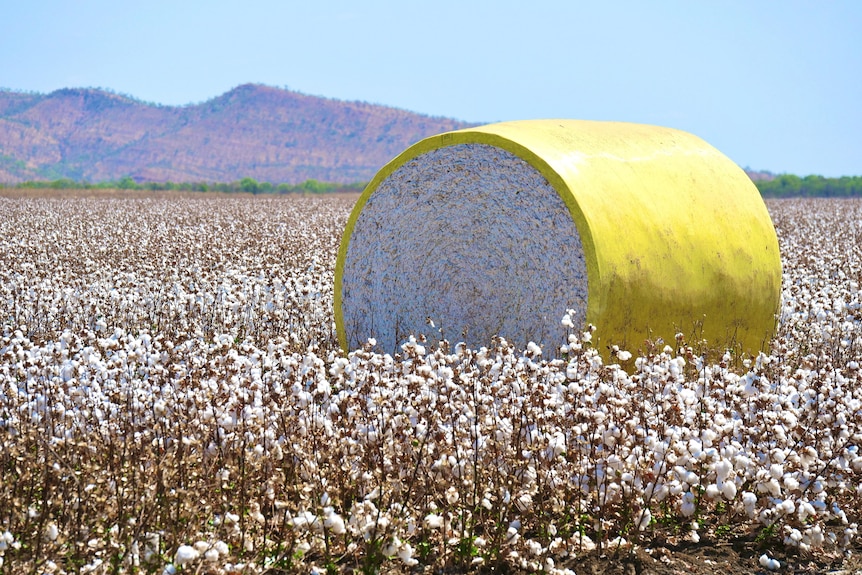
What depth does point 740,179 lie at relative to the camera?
8469mm

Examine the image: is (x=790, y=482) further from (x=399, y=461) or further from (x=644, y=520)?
(x=399, y=461)

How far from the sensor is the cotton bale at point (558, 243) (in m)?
7.05

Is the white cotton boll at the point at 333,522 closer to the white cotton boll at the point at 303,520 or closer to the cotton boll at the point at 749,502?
the white cotton boll at the point at 303,520

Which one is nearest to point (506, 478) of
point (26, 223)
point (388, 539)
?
point (388, 539)

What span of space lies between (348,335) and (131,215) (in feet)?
62.8

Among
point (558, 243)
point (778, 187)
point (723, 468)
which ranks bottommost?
point (723, 468)

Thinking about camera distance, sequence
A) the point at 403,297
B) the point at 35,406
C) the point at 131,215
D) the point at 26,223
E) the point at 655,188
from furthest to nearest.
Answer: the point at 131,215
the point at 26,223
the point at 403,297
the point at 655,188
the point at 35,406

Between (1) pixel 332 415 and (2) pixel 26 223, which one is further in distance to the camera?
(2) pixel 26 223

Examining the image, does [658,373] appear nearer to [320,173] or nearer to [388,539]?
[388,539]

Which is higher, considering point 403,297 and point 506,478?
point 403,297

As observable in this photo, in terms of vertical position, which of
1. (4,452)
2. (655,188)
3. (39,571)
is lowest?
(39,571)

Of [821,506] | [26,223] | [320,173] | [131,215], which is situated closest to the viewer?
[821,506]

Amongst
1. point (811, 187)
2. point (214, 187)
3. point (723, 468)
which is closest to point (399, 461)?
point (723, 468)

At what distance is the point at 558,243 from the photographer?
716 cm
